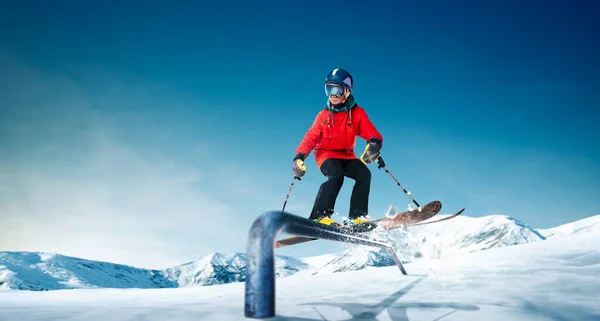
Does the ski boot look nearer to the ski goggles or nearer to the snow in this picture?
the snow

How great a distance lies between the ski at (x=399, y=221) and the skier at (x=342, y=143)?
0.19 m

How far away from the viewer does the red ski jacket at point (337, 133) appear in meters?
6.54

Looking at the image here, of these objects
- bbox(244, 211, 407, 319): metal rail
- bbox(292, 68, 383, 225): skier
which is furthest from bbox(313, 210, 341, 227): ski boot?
bbox(244, 211, 407, 319): metal rail

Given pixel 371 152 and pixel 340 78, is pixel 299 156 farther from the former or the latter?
pixel 340 78

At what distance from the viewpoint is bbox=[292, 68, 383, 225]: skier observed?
251 inches

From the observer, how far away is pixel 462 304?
3314 mm

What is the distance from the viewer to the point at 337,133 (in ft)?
21.4

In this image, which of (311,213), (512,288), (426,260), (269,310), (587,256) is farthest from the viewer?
(426,260)

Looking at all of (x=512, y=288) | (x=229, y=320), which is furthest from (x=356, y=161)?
(x=229, y=320)

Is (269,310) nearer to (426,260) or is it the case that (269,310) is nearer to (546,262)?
(546,262)

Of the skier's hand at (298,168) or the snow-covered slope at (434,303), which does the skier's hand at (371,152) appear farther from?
the snow-covered slope at (434,303)

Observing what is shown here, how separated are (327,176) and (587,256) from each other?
404 centimetres

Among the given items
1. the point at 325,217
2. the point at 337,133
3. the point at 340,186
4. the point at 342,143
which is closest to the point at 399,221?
the point at 340,186

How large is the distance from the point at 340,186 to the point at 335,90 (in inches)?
65.3
